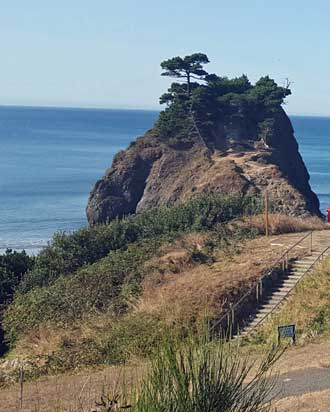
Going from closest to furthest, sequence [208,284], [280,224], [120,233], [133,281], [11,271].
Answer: [208,284], [133,281], [11,271], [280,224], [120,233]

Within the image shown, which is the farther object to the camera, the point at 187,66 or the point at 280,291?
the point at 187,66

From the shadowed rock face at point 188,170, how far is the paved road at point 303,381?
33733 mm

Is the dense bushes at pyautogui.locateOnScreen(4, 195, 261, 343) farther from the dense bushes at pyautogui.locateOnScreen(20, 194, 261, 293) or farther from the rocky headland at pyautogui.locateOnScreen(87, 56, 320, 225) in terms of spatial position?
the rocky headland at pyautogui.locateOnScreen(87, 56, 320, 225)

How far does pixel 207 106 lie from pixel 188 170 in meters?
7.12

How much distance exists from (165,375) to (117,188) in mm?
49837

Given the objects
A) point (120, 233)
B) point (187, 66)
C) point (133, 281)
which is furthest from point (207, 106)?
point (133, 281)

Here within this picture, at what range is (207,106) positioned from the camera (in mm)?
59156

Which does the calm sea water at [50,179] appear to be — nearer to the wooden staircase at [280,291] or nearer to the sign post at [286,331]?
the wooden staircase at [280,291]

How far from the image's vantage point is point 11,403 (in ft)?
48.9

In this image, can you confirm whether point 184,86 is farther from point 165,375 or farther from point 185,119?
point 165,375

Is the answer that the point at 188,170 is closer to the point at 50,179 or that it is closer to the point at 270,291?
the point at 270,291

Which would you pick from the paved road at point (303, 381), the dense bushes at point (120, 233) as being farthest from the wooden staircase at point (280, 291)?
the dense bushes at point (120, 233)

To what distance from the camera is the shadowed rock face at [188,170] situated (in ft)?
168

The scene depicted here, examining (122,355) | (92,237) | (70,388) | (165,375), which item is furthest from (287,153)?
(165,375)
